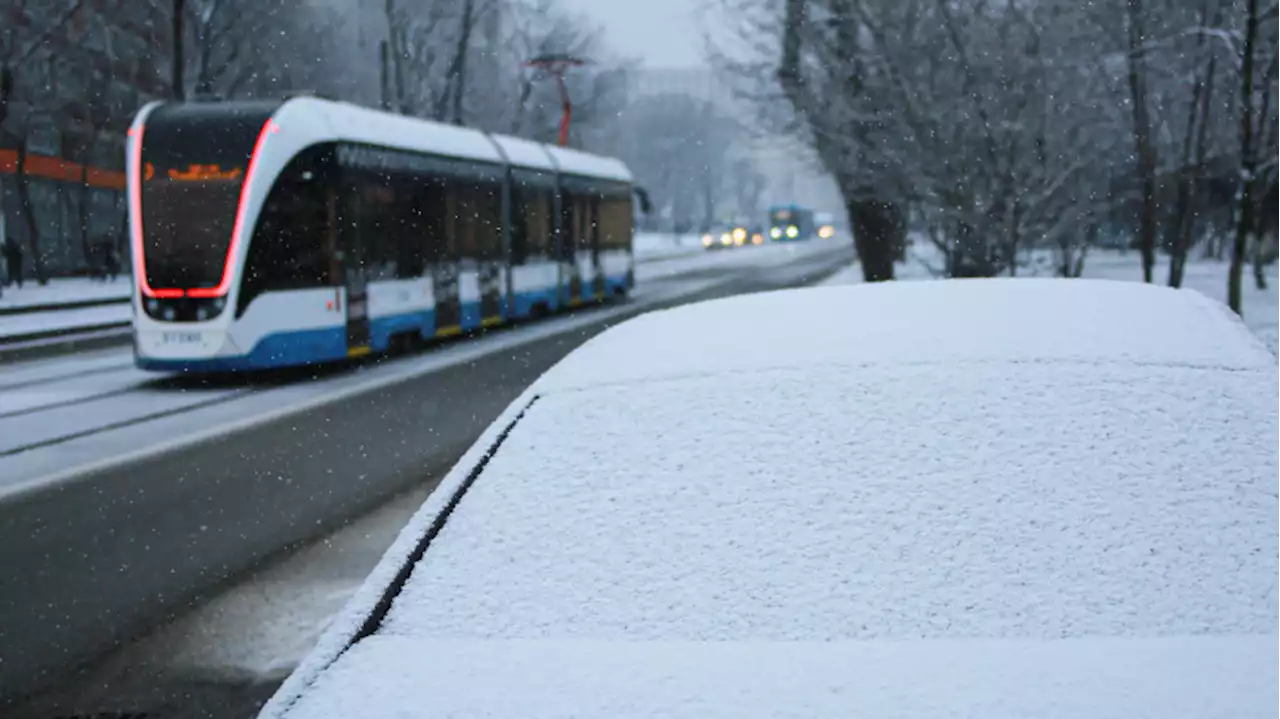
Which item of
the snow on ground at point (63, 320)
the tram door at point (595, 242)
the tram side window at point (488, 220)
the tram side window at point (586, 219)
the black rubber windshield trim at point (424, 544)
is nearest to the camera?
the black rubber windshield trim at point (424, 544)

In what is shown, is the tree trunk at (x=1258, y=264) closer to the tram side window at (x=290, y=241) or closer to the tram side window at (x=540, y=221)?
the tram side window at (x=540, y=221)

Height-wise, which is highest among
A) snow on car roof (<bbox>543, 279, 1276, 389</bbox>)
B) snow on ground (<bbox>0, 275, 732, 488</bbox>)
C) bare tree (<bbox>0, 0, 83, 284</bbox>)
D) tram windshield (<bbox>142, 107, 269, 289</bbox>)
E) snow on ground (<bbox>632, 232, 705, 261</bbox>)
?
bare tree (<bbox>0, 0, 83, 284</bbox>)

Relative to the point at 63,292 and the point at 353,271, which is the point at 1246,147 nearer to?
the point at 353,271

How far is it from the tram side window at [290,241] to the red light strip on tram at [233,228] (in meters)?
0.21

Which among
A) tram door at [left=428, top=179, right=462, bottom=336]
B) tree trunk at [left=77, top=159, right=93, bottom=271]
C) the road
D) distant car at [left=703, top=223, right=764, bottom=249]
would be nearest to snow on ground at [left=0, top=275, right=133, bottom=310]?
tree trunk at [left=77, top=159, right=93, bottom=271]

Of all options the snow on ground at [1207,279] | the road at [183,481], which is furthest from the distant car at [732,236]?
the road at [183,481]

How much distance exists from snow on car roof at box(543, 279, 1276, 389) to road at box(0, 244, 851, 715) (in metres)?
2.60

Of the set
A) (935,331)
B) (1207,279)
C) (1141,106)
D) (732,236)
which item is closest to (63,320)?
(1141,106)

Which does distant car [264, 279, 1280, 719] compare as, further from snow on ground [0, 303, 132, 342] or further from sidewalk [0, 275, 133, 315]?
A: sidewalk [0, 275, 133, 315]

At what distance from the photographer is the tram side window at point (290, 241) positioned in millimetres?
15969

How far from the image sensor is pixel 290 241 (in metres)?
16.4

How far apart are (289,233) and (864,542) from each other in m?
14.5

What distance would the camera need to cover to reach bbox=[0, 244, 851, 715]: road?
6.71 meters

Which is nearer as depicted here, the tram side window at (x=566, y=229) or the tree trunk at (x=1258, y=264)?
the tram side window at (x=566, y=229)
